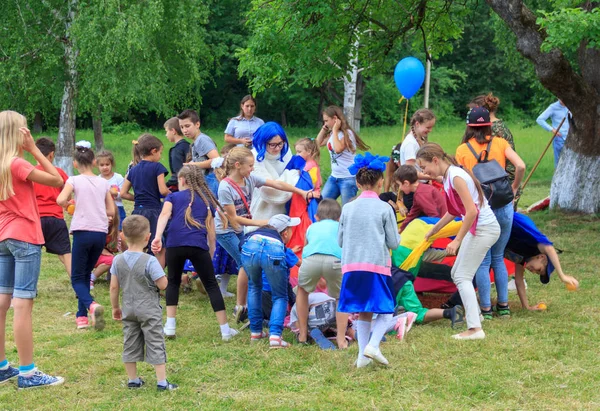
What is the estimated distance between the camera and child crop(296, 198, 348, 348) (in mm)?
6031

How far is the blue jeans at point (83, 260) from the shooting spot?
22.5 ft

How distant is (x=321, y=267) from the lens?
604cm

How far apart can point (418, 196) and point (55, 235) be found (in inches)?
139

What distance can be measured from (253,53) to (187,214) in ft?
19.9

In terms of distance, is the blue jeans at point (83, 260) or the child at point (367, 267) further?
the blue jeans at point (83, 260)

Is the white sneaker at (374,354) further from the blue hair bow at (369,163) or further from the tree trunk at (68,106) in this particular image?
the tree trunk at (68,106)

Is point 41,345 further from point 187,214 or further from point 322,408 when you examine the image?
point 322,408

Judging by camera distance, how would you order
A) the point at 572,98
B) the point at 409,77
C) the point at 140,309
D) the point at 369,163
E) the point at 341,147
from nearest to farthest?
the point at 140,309
the point at 369,163
the point at 341,147
the point at 572,98
the point at 409,77

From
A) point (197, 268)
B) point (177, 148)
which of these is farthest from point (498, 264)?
point (177, 148)

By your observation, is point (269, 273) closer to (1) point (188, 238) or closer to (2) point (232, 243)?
(1) point (188, 238)

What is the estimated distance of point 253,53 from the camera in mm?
11953

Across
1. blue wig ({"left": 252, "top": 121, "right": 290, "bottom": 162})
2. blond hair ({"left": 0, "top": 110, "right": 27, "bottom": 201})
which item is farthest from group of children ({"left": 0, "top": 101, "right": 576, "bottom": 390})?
blue wig ({"left": 252, "top": 121, "right": 290, "bottom": 162})

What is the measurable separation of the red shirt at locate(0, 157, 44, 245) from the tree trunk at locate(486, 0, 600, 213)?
7185 mm

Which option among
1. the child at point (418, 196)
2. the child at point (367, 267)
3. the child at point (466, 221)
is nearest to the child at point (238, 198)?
the child at point (418, 196)
